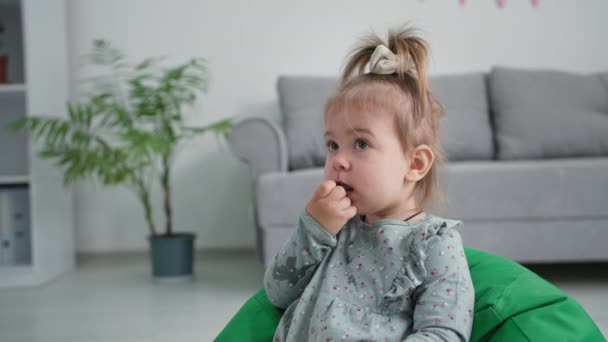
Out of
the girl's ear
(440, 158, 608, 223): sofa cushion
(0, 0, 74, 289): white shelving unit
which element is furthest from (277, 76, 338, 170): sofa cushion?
the girl's ear

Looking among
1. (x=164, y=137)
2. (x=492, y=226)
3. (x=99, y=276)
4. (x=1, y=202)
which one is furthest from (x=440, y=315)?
(x=1, y=202)

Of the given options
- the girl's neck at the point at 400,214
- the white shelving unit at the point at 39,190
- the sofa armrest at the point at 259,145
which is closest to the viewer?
the girl's neck at the point at 400,214

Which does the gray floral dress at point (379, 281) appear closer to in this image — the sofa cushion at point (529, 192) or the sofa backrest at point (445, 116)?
the sofa cushion at point (529, 192)

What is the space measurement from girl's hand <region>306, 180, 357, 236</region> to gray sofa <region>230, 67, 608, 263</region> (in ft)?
3.46

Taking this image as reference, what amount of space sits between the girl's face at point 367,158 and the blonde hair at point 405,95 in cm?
2

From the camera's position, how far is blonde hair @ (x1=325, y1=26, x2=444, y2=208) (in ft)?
3.35

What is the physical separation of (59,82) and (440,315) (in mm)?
2481

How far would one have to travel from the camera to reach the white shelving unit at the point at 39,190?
2742mm

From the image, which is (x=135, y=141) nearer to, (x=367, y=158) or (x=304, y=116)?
(x=304, y=116)

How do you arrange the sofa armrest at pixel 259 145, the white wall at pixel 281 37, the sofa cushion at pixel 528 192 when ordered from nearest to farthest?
the sofa cushion at pixel 528 192 → the sofa armrest at pixel 259 145 → the white wall at pixel 281 37

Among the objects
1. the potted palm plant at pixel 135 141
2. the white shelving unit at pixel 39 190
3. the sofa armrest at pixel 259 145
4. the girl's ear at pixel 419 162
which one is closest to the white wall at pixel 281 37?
the white shelving unit at pixel 39 190

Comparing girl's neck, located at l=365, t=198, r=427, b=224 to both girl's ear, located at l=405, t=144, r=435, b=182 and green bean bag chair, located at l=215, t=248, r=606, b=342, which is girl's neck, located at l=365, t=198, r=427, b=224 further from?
green bean bag chair, located at l=215, t=248, r=606, b=342

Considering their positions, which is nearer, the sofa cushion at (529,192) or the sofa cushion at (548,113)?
the sofa cushion at (529,192)

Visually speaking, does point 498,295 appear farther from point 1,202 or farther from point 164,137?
point 1,202
